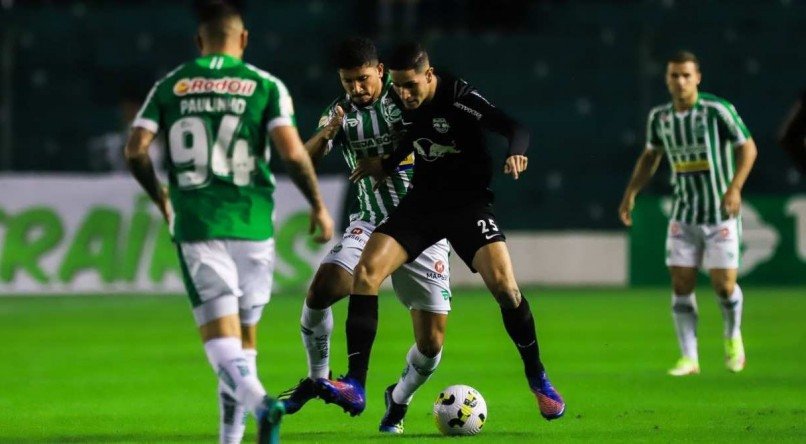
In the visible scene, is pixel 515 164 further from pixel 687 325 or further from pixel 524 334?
pixel 687 325

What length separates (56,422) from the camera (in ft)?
26.1

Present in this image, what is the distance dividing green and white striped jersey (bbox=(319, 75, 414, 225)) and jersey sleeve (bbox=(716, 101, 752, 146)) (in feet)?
10.7

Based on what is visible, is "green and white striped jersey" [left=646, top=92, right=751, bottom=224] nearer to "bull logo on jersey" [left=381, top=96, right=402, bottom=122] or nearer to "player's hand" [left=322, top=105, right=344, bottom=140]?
"bull logo on jersey" [left=381, top=96, right=402, bottom=122]

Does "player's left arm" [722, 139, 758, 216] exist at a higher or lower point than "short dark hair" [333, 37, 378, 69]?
lower

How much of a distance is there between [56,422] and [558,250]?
1243cm

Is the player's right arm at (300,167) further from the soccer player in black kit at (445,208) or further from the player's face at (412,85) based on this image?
the player's face at (412,85)

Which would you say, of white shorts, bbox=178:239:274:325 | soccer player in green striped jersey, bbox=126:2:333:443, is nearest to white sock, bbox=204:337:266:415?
soccer player in green striped jersey, bbox=126:2:333:443

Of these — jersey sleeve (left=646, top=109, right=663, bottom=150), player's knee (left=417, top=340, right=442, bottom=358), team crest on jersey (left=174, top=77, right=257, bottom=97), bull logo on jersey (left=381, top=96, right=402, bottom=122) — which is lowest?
player's knee (left=417, top=340, right=442, bottom=358)

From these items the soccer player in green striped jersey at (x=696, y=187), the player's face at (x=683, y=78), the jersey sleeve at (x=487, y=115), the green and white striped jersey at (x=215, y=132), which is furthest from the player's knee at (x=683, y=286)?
the green and white striped jersey at (x=215, y=132)

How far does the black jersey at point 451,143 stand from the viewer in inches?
297

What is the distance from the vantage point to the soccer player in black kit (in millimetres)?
7301

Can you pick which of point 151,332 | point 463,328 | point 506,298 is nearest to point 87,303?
point 151,332

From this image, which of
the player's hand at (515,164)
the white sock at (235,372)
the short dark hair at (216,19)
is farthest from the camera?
the player's hand at (515,164)

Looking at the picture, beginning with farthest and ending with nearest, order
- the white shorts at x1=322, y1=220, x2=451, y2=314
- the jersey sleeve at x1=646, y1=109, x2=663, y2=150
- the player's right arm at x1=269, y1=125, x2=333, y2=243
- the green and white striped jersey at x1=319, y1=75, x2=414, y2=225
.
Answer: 1. the jersey sleeve at x1=646, y1=109, x2=663, y2=150
2. the green and white striped jersey at x1=319, y1=75, x2=414, y2=225
3. the white shorts at x1=322, y1=220, x2=451, y2=314
4. the player's right arm at x1=269, y1=125, x2=333, y2=243
